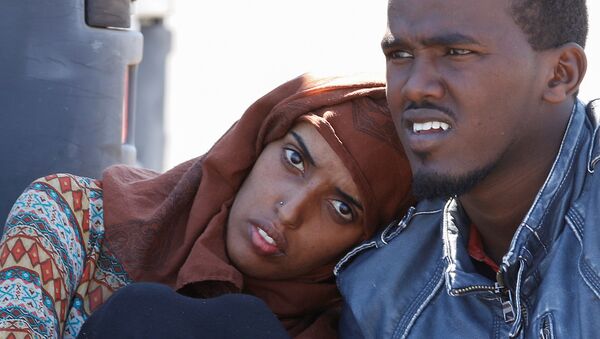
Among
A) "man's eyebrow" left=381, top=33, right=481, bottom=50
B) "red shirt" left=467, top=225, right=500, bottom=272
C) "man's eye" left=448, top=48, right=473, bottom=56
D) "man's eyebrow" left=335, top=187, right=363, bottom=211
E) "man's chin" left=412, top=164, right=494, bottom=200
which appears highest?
"man's eyebrow" left=381, top=33, right=481, bottom=50

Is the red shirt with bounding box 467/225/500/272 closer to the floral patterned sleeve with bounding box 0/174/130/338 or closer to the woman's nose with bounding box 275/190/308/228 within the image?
the woman's nose with bounding box 275/190/308/228

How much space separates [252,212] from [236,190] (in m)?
0.16

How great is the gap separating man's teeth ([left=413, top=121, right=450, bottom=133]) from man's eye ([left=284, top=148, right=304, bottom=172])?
0.48 metres

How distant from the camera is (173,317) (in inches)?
115

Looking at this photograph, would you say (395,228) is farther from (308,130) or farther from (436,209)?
(308,130)

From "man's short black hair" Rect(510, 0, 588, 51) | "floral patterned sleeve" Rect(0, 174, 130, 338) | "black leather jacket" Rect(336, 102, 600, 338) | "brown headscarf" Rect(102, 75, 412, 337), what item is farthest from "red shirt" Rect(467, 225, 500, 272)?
"floral patterned sleeve" Rect(0, 174, 130, 338)

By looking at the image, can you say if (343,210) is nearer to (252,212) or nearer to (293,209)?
(293,209)

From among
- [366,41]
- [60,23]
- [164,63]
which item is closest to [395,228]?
[60,23]

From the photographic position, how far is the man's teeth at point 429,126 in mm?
3035

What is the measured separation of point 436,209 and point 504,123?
0.50m

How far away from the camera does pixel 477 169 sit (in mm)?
3047

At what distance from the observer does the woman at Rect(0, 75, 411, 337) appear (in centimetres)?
339

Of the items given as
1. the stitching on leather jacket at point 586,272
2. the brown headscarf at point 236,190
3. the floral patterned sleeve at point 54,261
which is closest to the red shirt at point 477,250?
the brown headscarf at point 236,190

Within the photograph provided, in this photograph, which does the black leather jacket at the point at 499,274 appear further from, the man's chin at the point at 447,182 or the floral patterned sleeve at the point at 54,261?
the floral patterned sleeve at the point at 54,261
